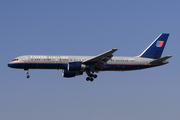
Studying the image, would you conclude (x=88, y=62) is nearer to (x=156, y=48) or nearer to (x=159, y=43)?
(x=156, y=48)

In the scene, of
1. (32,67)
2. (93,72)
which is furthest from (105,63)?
(32,67)

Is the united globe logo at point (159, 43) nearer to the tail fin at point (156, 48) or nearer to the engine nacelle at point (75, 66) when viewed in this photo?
the tail fin at point (156, 48)

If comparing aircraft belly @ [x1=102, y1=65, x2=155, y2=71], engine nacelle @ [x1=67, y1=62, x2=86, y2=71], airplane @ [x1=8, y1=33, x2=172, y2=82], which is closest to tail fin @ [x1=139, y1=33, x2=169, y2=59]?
airplane @ [x1=8, y1=33, x2=172, y2=82]

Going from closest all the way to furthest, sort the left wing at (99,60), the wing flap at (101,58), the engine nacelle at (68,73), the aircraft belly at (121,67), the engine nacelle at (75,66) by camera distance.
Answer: the wing flap at (101,58), the left wing at (99,60), the engine nacelle at (75,66), the aircraft belly at (121,67), the engine nacelle at (68,73)

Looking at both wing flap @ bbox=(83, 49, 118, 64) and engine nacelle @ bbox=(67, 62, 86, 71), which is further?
engine nacelle @ bbox=(67, 62, 86, 71)

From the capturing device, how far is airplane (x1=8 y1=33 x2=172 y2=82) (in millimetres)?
57688

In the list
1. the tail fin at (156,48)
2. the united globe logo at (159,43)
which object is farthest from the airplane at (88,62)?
the united globe logo at (159,43)

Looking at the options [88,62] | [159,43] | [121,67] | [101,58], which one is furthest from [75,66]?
[159,43]

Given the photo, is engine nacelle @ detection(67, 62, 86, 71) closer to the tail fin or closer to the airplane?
the airplane

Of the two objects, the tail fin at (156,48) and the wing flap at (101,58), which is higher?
the tail fin at (156,48)

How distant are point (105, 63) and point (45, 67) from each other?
10.5 m

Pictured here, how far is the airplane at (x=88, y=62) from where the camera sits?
5769cm

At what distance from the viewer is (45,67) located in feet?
191

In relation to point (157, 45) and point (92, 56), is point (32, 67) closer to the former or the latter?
point (92, 56)
